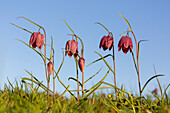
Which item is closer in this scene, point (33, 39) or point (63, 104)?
point (63, 104)

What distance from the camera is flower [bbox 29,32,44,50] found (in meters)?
2.71

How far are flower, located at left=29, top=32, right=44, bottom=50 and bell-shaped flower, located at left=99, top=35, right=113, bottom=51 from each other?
2.06 feet

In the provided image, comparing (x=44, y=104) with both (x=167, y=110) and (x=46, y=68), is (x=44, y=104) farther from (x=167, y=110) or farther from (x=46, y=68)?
(x=167, y=110)

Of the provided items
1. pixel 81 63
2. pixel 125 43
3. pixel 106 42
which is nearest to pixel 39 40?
pixel 81 63

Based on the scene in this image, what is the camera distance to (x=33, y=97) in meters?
2.53

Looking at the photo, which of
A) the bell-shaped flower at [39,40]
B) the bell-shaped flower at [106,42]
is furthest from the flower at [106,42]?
the bell-shaped flower at [39,40]

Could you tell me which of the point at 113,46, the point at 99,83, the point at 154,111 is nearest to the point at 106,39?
the point at 113,46

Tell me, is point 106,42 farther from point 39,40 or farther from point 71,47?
point 39,40

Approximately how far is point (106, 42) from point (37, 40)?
711mm

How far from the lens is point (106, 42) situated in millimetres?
2785

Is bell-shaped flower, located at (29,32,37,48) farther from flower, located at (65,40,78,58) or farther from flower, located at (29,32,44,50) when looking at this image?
flower, located at (65,40,78,58)

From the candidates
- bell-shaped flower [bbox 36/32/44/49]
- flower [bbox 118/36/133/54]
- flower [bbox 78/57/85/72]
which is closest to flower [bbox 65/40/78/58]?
flower [bbox 78/57/85/72]

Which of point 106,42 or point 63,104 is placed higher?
point 106,42

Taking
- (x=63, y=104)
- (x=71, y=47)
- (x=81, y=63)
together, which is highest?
(x=71, y=47)
